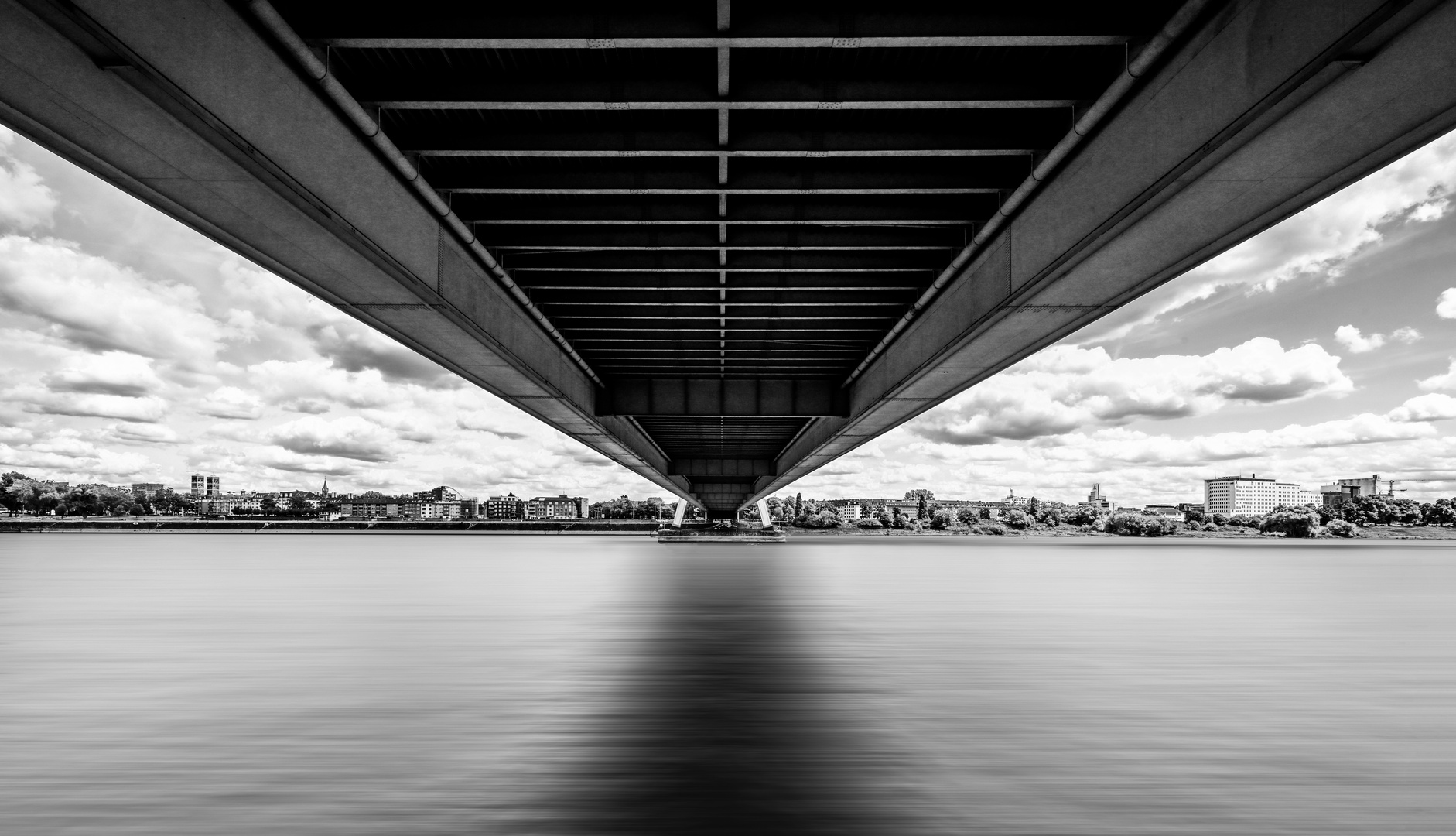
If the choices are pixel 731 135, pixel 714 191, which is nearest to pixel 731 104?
pixel 731 135

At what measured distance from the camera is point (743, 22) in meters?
8.14

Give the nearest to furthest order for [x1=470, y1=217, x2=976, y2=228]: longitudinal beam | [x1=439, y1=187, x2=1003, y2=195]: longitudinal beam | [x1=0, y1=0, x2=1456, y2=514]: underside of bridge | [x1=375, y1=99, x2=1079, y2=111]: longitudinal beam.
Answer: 1. [x1=0, y1=0, x2=1456, y2=514]: underside of bridge
2. [x1=375, y1=99, x2=1079, y2=111]: longitudinal beam
3. [x1=439, y1=187, x2=1003, y2=195]: longitudinal beam
4. [x1=470, y1=217, x2=976, y2=228]: longitudinal beam

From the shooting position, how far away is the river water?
487cm

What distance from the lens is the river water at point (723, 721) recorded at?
192 inches

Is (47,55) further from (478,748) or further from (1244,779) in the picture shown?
(1244,779)

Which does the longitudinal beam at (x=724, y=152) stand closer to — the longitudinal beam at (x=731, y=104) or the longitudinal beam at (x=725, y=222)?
the longitudinal beam at (x=731, y=104)

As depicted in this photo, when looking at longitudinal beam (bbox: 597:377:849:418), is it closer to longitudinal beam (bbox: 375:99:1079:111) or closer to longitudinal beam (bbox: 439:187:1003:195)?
longitudinal beam (bbox: 439:187:1003:195)

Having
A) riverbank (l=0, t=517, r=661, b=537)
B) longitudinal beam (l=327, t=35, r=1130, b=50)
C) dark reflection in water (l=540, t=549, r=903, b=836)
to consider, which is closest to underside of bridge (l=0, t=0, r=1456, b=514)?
longitudinal beam (l=327, t=35, r=1130, b=50)

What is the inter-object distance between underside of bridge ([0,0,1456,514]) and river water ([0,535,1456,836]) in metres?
4.53

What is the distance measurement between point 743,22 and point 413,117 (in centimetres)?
401

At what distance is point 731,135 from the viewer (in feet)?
34.4

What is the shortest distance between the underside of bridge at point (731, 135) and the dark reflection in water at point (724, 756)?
5.46 metres

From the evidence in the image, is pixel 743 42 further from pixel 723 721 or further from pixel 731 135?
pixel 723 721

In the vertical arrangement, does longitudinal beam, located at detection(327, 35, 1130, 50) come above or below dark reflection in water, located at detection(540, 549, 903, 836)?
above
